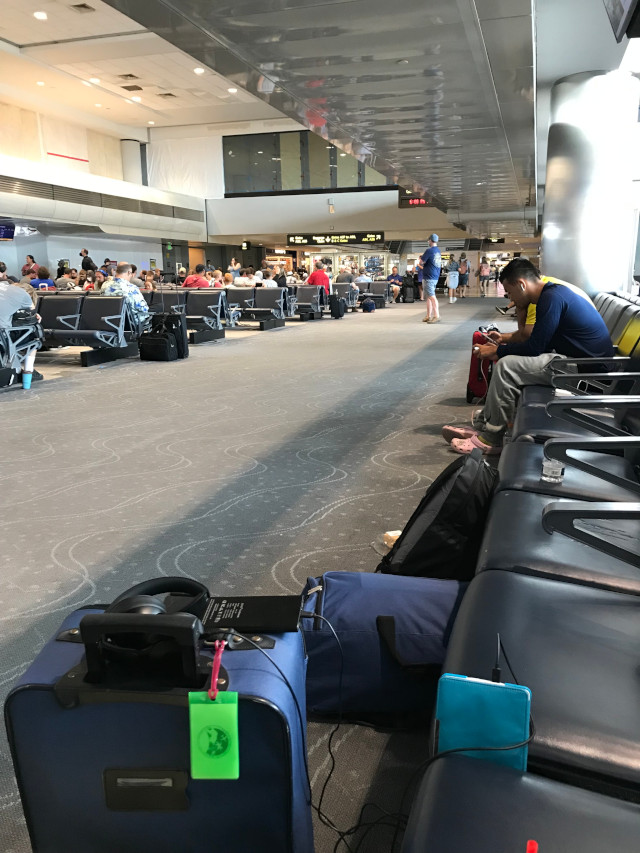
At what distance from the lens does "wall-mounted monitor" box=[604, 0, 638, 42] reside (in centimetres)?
240

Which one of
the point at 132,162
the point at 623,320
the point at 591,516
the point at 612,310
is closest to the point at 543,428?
the point at 591,516

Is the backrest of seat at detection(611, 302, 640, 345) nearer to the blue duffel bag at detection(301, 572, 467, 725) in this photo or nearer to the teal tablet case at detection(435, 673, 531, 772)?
the blue duffel bag at detection(301, 572, 467, 725)

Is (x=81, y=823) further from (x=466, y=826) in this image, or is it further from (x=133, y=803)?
(x=466, y=826)

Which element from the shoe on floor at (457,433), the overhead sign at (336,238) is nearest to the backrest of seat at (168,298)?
the shoe on floor at (457,433)

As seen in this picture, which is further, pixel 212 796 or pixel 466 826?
pixel 212 796

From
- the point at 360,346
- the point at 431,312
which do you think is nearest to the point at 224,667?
the point at 360,346

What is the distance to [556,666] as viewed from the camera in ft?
4.35

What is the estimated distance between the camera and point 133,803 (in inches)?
49.8

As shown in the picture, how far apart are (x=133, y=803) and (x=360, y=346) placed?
34.1 ft

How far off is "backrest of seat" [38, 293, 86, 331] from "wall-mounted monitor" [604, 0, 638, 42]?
834 centimetres

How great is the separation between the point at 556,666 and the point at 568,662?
3 cm

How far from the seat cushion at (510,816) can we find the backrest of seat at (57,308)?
9.70 meters

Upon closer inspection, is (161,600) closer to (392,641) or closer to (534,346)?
(392,641)

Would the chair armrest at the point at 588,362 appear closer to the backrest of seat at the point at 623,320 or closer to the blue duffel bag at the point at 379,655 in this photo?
the backrest of seat at the point at 623,320
